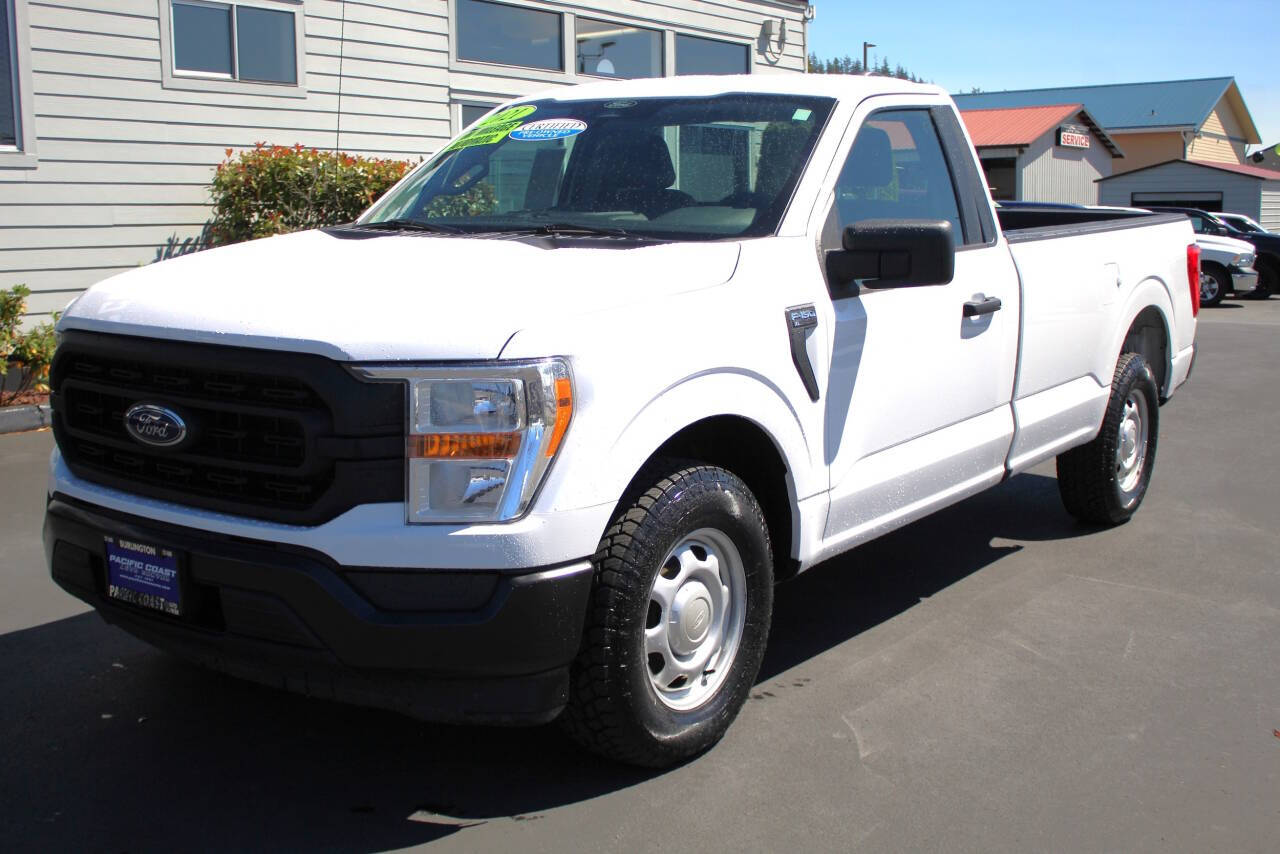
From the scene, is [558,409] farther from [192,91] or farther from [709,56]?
[709,56]

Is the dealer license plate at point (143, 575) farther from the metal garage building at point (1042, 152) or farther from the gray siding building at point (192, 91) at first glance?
the metal garage building at point (1042, 152)

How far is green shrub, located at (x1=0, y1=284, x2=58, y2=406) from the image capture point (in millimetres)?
9039

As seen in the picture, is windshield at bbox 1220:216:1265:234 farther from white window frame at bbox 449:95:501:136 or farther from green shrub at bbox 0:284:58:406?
green shrub at bbox 0:284:58:406

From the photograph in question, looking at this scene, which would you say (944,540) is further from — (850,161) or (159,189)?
(159,189)

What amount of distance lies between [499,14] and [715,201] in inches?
403

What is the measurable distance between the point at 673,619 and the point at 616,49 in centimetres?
1235

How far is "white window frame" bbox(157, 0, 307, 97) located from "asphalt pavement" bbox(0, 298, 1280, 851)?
636 cm

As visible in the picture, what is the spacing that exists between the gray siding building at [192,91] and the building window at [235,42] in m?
0.01

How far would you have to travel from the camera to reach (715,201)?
4.21 metres

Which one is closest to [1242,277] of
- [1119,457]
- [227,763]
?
[1119,457]

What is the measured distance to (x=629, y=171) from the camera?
442 centimetres

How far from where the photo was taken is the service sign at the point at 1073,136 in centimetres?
4078

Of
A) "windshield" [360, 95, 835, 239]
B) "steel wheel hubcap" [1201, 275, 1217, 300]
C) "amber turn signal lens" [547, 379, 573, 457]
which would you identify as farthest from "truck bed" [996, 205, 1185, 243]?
"steel wheel hubcap" [1201, 275, 1217, 300]

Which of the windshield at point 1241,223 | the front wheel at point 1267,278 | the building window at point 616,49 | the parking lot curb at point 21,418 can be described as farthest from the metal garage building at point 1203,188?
the parking lot curb at point 21,418
